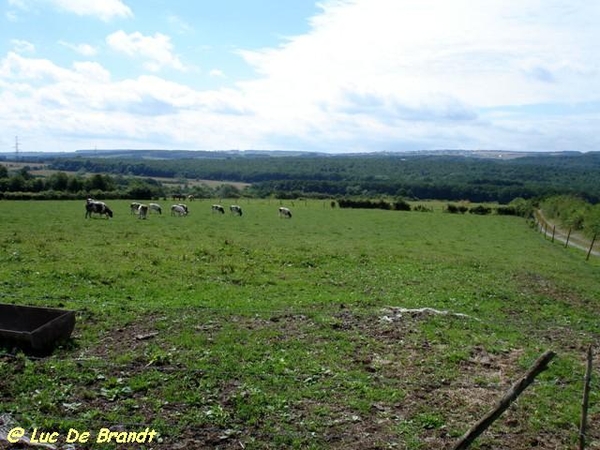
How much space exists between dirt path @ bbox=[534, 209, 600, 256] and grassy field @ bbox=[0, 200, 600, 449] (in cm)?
3139

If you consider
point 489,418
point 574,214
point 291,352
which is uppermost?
point 489,418

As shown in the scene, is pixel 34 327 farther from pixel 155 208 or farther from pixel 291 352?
pixel 155 208

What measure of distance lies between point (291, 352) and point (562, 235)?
64062 mm

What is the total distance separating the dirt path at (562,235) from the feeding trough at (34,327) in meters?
45.9

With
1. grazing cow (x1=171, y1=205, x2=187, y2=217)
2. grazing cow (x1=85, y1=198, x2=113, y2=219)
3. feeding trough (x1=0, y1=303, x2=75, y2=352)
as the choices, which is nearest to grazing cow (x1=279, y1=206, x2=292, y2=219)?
grazing cow (x1=171, y1=205, x2=187, y2=217)

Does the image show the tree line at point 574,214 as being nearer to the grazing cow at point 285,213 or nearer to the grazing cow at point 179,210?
the grazing cow at point 285,213

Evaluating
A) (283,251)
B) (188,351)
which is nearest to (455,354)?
(188,351)

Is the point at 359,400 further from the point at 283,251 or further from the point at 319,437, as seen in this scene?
the point at 283,251

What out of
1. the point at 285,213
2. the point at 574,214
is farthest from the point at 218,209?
the point at 574,214

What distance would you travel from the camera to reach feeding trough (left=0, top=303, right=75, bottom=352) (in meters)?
10.2

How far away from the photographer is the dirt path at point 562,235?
51750 mm

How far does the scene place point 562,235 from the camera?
216 ft

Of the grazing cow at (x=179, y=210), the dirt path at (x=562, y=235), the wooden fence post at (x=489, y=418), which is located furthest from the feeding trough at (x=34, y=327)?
the grazing cow at (x=179, y=210)

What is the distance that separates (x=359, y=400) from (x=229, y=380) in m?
2.38
